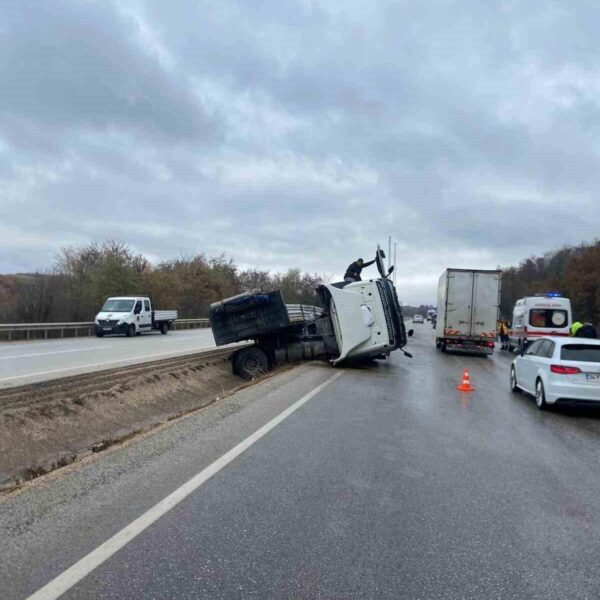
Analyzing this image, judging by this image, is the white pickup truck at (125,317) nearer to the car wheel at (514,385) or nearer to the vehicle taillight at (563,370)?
the car wheel at (514,385)

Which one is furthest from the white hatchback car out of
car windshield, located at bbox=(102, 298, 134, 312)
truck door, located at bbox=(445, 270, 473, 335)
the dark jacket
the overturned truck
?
car windshield, located at bbox=(102, 298, 134, 312)

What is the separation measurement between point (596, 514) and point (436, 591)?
2290mm

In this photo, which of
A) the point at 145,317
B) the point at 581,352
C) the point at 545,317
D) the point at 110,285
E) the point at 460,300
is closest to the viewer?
the point at 581,352

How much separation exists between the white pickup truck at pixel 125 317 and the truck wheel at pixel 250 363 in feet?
53.4

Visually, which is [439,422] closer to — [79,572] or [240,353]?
[79,572]

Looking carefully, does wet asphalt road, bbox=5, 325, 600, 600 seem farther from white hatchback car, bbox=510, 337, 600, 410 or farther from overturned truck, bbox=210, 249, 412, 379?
overturned truck, bbox=210, 249, 412, 379

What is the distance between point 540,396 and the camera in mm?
11195

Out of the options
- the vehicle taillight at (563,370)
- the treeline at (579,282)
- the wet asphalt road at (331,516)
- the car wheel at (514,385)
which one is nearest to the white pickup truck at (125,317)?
the car wheel at (514,385)

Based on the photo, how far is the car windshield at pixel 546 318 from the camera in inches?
1093

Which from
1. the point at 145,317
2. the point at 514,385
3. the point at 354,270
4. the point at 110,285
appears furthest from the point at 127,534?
the point at 110,285

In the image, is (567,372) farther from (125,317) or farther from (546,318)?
(125,317)

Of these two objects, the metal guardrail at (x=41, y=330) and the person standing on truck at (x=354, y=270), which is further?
the metal guardrail at (x=41, y=330)

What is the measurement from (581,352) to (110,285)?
40342 millimetres

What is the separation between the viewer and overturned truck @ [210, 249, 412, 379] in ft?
54.6
